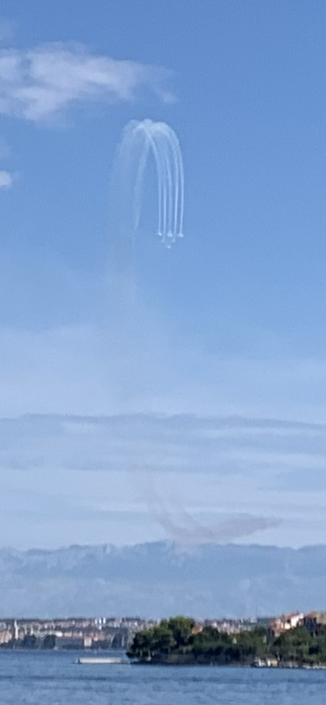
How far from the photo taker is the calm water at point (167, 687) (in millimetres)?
112750

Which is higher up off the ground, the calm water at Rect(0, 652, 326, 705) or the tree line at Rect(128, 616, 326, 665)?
the tree line at Rect(128, 616, 326, 665)

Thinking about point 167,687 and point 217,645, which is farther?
point 217,645

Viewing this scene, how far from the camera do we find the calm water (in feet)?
370

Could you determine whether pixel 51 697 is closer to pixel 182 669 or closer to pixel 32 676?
pixel 32 676

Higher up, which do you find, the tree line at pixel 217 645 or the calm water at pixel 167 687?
the tree line at pixel 217 645

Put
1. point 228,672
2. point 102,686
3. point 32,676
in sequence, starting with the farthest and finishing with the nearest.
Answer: point 228,672 < point 32,676 < point 102,686

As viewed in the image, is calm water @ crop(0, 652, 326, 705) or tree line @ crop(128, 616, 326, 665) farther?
tree line @ crop(128, 616, 326, 665)

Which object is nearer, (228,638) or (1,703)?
(1,703)

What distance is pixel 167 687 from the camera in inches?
5281

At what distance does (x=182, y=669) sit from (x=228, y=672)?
611cm

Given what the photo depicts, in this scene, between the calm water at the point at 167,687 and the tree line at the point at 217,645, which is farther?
the tree line at the point at 217,645

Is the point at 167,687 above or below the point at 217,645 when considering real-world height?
below

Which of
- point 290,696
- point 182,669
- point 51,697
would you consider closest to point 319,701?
point 290,696

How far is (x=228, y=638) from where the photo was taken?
196 metres
